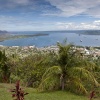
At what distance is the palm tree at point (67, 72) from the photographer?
10664mm

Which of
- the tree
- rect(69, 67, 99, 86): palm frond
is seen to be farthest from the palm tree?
the tree

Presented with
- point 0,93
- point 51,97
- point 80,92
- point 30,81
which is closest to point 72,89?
point 80,92

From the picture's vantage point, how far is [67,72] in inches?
434

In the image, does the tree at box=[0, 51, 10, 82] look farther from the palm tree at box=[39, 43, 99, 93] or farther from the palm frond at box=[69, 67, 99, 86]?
the palm frond at box=[69, 67, 99, 86]

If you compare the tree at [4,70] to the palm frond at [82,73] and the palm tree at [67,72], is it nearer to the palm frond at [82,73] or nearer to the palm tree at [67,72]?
the palm tree at [67,72]

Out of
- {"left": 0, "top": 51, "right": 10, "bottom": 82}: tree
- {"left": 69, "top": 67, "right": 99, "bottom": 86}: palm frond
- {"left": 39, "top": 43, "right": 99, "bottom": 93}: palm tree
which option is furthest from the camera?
{"left": 0, "top": 51, "right": 10, "bottom": 82}: tree

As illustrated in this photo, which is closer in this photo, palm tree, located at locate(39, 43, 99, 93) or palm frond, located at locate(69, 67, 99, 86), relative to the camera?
palm frond, located at locate(69, 67, 99, 86)

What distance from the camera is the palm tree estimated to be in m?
10.7

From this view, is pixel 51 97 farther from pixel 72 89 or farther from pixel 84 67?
pixel 84 67

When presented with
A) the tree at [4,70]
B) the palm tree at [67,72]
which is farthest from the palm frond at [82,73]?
the tree at [4,70]

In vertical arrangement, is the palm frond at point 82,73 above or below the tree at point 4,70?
above

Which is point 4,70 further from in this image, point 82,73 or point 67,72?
point 82,73

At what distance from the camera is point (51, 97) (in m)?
9.02

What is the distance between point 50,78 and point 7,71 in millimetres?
8114
